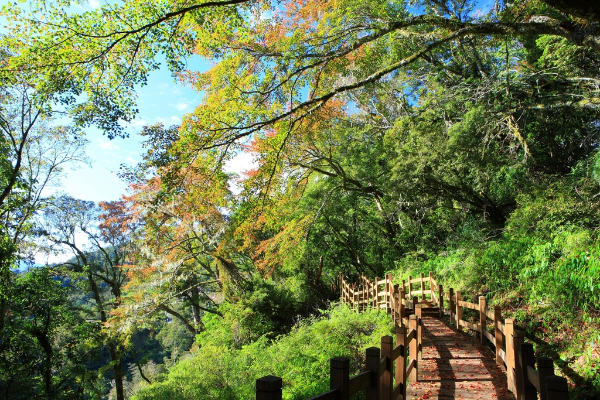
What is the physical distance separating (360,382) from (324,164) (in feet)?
49.3

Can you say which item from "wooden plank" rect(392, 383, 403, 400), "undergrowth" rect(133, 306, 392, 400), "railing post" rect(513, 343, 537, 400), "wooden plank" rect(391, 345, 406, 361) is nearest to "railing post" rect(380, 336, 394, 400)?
"wooden plank" rect(391, 345, 406, 361)

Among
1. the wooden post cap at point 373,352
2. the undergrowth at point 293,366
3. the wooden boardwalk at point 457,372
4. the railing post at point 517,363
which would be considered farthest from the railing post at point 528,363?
the undergrowth at point 293,366

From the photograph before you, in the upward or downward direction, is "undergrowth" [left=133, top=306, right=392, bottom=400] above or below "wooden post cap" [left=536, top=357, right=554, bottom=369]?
below

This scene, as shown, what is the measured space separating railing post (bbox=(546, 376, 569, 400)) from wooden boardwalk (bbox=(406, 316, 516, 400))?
106 inches

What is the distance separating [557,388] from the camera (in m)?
2.50

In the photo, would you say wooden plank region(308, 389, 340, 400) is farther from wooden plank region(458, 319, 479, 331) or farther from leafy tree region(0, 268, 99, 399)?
leafy tree region(0, 268, 99, 399)

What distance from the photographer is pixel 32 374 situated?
856cm

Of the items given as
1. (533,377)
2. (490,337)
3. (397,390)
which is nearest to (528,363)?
(533,377)

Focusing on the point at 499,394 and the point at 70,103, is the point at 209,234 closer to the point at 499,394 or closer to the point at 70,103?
the point at 70,103

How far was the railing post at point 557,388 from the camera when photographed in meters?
2.47

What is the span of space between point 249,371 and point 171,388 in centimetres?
248

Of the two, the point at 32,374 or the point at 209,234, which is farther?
the point at 209,234

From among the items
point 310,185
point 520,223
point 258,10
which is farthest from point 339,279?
point 258,10

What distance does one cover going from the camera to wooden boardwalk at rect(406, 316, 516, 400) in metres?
5.05
